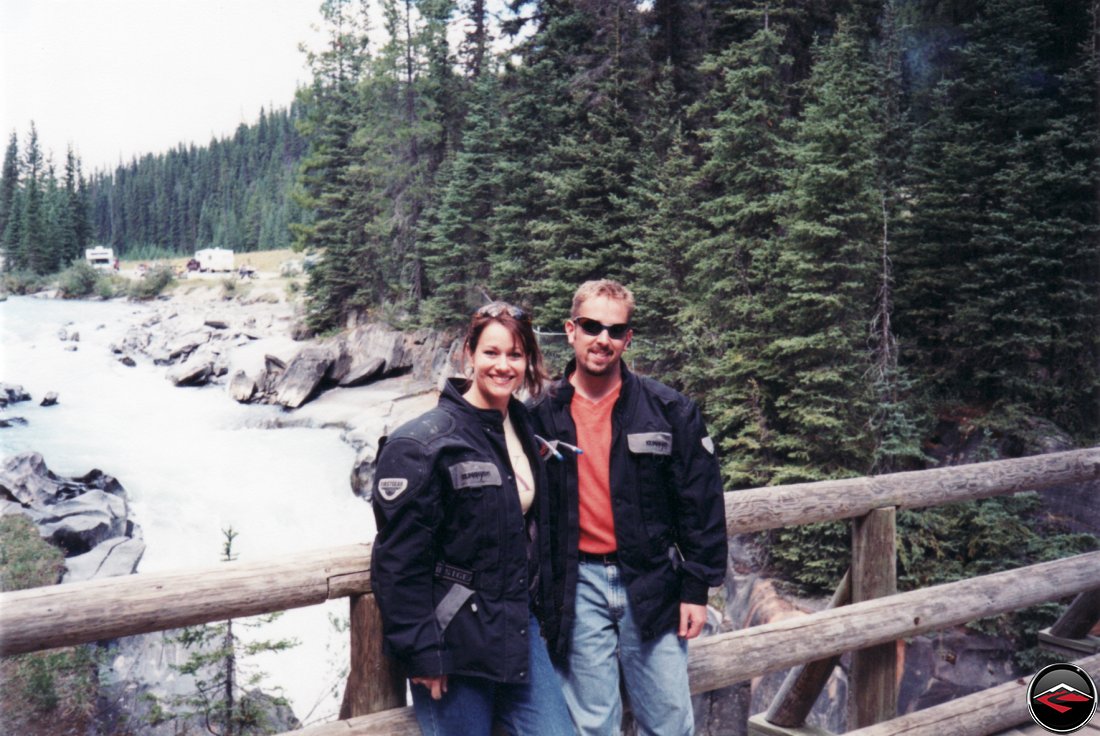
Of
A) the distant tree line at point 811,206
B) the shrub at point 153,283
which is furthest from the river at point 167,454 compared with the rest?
the distant tree line at point 811,206

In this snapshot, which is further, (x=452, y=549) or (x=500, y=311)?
(x=500, y=311)

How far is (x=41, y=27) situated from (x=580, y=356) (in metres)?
11.2

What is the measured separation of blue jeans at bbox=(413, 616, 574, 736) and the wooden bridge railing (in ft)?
0.75

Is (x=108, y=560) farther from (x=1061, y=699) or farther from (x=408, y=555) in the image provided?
(x=1061, y=699)

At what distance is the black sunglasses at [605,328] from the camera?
2.73 m

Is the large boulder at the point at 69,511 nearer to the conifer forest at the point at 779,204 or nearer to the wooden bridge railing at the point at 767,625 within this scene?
the conifer forest at the point at 779,204

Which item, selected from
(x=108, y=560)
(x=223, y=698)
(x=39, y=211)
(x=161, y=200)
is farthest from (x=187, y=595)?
(x=161, y=200)

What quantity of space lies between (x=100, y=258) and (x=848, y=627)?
65.7ft

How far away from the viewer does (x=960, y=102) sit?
1406cm

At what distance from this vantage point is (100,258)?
1916cm

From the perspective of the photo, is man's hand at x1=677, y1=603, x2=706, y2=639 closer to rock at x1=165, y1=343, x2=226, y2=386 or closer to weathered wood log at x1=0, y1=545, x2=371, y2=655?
weathered wood log at x1=0, y1=545, x2=371, y2=655

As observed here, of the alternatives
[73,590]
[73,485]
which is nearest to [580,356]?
[73,590]

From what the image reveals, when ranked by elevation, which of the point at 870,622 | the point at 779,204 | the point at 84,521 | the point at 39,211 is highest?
the point at 39,211

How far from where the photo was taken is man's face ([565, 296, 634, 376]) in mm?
2715
